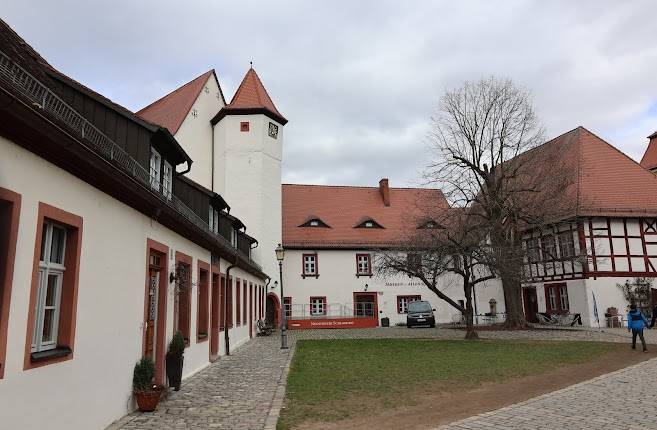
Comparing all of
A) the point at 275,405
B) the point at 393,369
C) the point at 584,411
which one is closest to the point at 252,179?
the point at 393,369

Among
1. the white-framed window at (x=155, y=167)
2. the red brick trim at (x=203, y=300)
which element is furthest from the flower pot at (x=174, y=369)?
the white-framed window at (x=155, y=167)

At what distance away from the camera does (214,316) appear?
15.4m

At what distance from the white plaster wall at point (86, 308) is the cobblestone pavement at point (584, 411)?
4554 mm

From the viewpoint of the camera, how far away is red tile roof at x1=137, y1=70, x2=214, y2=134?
30.1 meters

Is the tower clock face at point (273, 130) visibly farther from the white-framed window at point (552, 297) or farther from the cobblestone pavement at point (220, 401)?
the cobblestone pavement at point (220, 401)

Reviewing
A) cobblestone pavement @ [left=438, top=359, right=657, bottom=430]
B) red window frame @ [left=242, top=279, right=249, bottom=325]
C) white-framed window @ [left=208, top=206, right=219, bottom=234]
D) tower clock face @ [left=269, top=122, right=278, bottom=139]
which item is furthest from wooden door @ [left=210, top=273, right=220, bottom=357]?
tower clock face @ [left=269, top=122, right=278, bottom=139]

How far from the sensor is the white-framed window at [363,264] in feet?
124

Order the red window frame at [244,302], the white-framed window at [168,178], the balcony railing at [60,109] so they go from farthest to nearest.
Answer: the red window frame at [244,302]
the white-framed window at [168,178]
the balcony railing at [60,109]

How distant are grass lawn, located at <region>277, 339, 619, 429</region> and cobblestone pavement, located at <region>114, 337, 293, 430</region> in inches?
18.7

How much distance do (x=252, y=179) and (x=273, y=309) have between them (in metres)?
9.09

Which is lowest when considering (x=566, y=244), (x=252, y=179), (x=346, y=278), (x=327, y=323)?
(x=327, y=323)

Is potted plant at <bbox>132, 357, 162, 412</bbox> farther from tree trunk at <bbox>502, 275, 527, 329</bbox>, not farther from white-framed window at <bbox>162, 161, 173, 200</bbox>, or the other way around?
tree trunk at <bbox>502, 275, 527, 329</bbox>

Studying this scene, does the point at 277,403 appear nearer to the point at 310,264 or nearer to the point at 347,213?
the point at 310,264

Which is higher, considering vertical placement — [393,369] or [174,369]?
[174,369]
